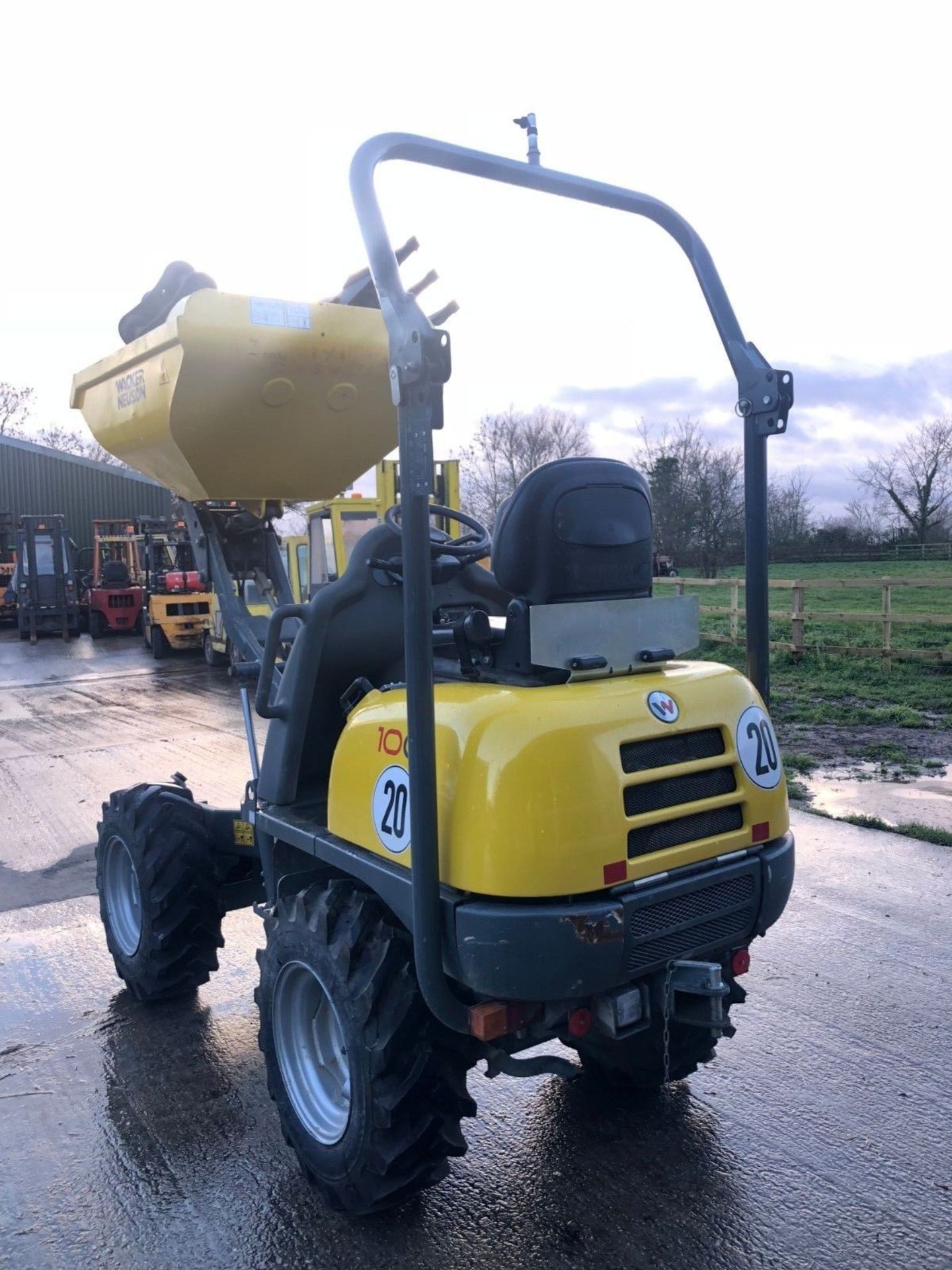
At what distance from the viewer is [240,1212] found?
2.99 m

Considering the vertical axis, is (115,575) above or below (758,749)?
above

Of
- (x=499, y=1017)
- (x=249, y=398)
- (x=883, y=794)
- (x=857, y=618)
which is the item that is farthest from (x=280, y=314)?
(x=857, y=618)

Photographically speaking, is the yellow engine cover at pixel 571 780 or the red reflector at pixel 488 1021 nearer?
the yellow engine cover at pixel 571 780

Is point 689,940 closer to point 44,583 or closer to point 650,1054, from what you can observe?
point 650,1054

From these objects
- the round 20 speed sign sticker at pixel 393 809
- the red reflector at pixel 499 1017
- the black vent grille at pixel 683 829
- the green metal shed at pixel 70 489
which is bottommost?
the red reflector at pixel 499 1017

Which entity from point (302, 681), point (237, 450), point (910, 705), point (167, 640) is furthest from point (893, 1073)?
point (167, 640)

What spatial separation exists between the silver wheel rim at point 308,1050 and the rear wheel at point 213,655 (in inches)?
587

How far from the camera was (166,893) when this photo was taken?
4160 millimetres

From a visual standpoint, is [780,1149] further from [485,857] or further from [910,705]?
[910,705]

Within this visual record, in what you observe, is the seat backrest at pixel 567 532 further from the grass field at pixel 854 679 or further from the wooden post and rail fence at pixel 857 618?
the wooden post and rail fence at pixel 857 618

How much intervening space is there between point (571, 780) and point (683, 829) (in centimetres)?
50

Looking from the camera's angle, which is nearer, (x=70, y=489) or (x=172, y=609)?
(x=172, y=609)

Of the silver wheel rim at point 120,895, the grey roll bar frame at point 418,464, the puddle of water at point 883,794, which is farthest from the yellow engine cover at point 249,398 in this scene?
the puddle of water at point 883,794

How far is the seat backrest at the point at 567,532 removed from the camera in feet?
9.48
